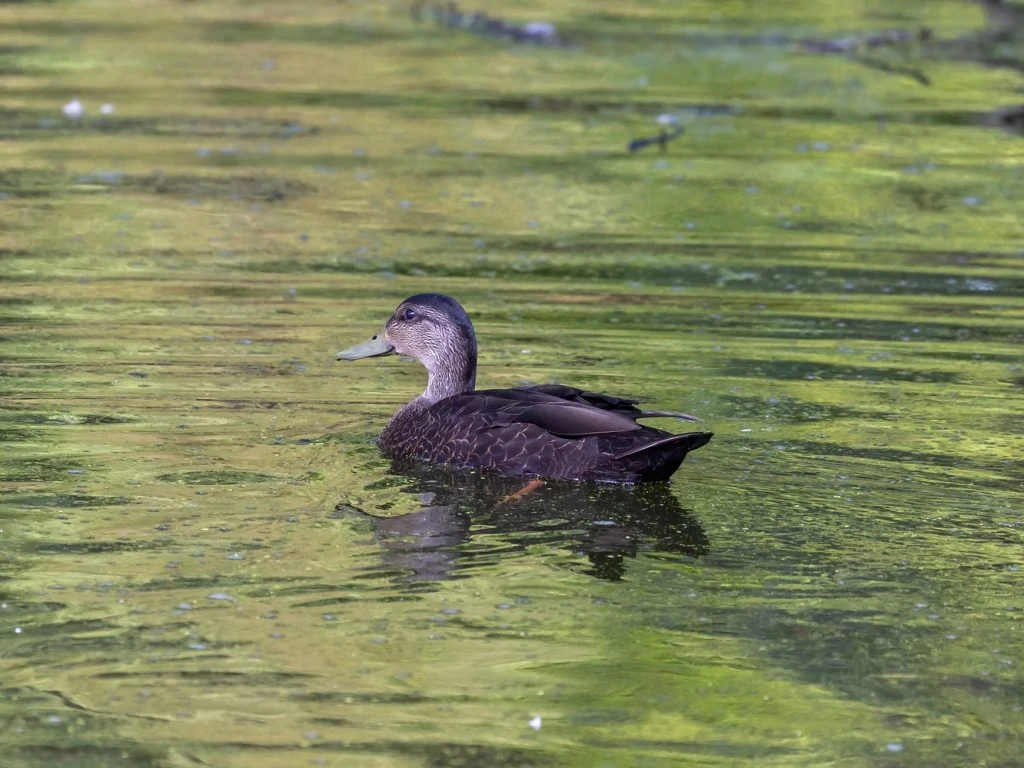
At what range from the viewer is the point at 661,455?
828 cm

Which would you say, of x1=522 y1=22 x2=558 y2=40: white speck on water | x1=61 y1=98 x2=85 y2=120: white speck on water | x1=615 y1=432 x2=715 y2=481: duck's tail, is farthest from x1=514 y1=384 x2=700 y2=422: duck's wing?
x1=522 y1=22 x2=558 y2=40: white speck on water

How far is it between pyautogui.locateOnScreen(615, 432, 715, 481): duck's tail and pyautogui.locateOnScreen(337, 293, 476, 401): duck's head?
5.13ft

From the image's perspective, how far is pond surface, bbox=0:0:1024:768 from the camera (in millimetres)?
6121

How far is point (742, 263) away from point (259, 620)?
7551 millimetres

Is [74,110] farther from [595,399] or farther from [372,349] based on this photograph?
[595,399]

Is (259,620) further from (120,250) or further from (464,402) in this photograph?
(120,250)

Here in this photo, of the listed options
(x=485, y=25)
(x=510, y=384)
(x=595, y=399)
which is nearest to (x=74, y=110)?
(x=485, y=25)

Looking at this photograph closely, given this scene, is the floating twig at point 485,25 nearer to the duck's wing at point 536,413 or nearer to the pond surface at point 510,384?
the pond surface at point 510,384

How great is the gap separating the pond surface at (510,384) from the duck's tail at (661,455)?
0.17 m

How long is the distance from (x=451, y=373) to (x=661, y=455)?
1887mm

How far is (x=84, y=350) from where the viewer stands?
1076 centimetres

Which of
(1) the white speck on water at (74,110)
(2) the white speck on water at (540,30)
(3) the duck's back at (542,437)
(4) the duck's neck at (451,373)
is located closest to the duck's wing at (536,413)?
(3) the duck's back at (542,437)

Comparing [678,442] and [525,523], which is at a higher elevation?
[678,442]

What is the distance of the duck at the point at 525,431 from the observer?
331 inches
